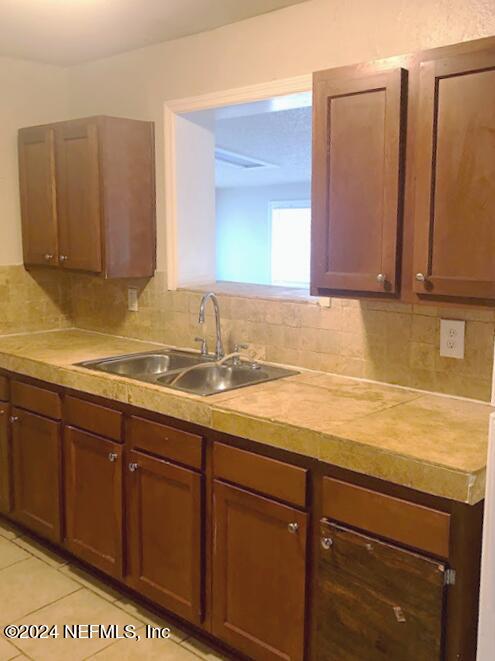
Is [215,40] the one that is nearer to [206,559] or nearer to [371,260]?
[371,260]

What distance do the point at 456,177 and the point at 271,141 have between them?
11.2 feet

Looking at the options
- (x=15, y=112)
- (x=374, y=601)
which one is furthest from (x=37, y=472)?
(x=15, y=112)

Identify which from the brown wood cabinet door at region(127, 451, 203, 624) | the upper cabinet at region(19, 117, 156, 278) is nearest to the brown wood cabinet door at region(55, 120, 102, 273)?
the upper cabinet at region(19, 117, 156, 278)

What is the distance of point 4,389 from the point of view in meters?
3.12

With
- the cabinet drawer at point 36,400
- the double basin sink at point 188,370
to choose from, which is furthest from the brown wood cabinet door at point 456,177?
the cabinet drawer at point 36,400

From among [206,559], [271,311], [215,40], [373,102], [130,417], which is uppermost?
[215,40]

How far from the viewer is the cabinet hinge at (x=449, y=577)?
1.64m

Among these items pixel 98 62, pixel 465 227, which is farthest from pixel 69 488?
pixel 98 62

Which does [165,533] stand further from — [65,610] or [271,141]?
[271,141]

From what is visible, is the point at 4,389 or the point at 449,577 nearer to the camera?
the point at 449,577

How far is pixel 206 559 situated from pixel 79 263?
1.61 m

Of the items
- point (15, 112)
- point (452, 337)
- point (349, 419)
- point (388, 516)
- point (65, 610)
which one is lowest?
point (65, 610)

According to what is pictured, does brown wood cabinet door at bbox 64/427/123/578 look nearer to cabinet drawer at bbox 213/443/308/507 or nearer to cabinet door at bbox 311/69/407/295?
cabinet drawer at bbox 213/443/308/507

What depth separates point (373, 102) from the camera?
204 cm
